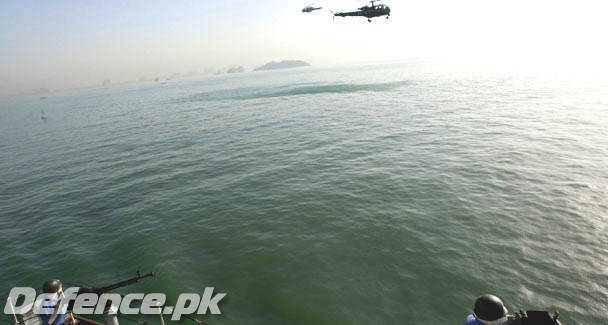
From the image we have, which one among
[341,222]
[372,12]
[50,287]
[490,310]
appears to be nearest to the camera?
[490,310]

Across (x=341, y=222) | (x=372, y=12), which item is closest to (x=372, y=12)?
(x=372, y=12)

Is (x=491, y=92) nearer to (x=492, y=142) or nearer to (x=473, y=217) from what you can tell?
(x=492, y=142)

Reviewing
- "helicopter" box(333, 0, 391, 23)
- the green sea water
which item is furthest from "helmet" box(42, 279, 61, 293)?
"helicopter" box(333, 0, 391, 23)

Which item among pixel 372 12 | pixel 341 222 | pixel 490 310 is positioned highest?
pixel 372 12

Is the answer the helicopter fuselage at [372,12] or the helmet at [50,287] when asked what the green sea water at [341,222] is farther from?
the helicopter fuselage at [372,12]

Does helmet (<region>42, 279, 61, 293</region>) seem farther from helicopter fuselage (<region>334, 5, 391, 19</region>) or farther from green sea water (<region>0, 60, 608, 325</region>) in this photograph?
helicopter fuselage (<region>334, 5, 391, 19</region>)

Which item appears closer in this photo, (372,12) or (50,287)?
(50,287)

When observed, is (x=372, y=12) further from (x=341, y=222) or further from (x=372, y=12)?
(x=341, y=222)

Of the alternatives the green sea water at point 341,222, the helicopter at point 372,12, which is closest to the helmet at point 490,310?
the green sea water at point 341,222

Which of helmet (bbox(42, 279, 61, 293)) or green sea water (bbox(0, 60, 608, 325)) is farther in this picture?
green sea water (bbox(0, 60, 608, 325))
